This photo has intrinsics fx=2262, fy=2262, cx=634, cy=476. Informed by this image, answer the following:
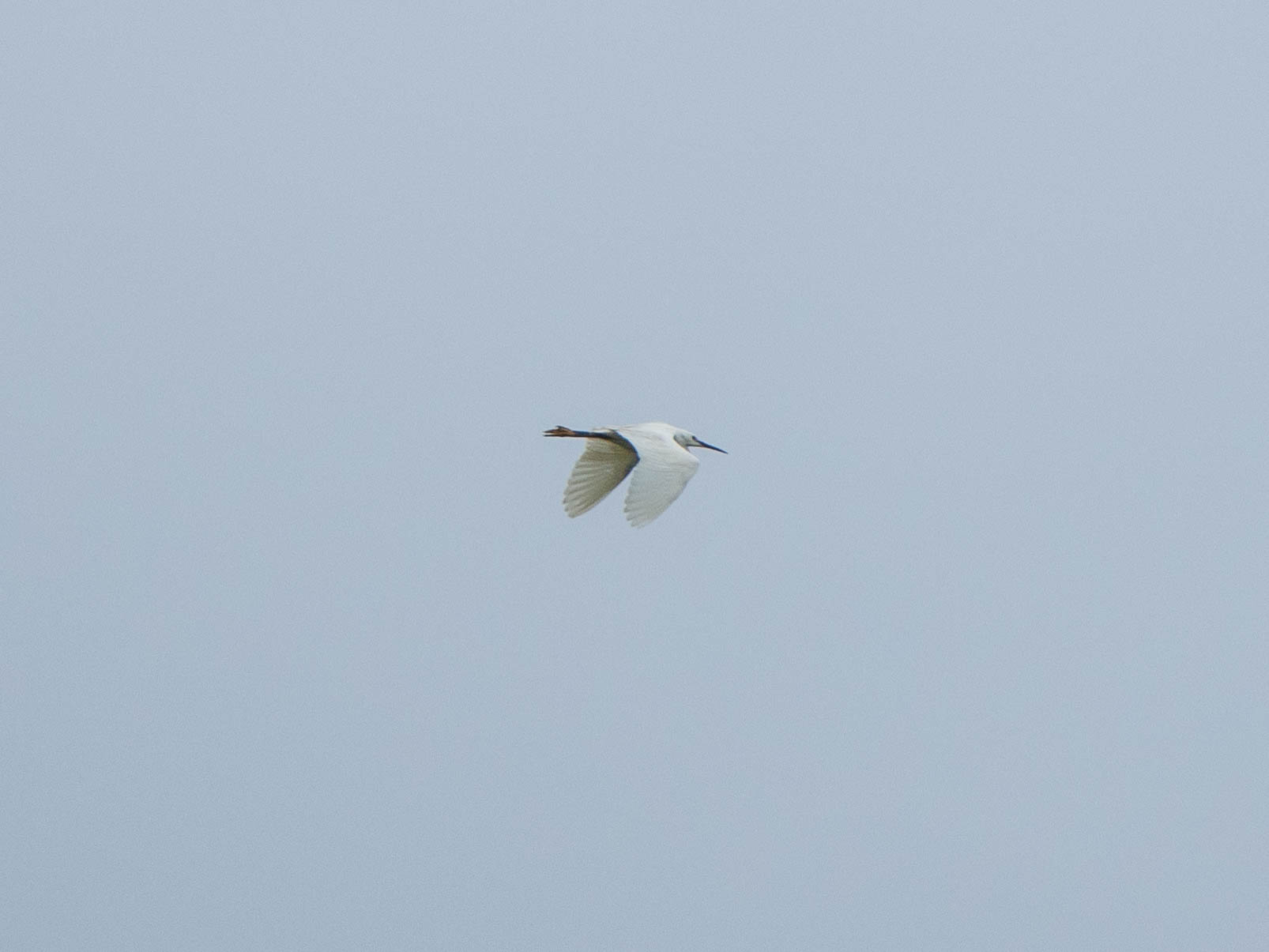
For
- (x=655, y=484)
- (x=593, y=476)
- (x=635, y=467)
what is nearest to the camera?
(x=655, y=484)

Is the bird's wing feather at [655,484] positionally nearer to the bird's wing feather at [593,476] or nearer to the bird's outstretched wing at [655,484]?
the bird's outstretched wing at [655,484]

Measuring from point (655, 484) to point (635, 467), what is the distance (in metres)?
0.37

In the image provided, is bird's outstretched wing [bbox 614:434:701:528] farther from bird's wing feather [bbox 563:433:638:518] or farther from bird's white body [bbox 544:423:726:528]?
bird's wing feather [bbox 563:433:638:518]

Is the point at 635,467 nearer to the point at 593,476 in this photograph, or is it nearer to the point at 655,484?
the point at 655,484

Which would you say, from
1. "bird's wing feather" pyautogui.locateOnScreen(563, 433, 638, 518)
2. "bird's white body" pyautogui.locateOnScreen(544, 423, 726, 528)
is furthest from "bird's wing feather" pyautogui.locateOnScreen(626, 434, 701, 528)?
"bird's wing feather" pyautogui.locateOnScreen(563, 433, 638, 518)

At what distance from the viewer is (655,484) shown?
57.6 feet

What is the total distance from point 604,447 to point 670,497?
1874 mm

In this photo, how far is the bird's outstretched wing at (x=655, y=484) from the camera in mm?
17469

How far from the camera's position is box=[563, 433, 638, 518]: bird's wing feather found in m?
19.3

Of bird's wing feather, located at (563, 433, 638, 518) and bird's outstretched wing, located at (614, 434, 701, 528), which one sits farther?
bird's wing feather, located at (563, 433, 638, 518)

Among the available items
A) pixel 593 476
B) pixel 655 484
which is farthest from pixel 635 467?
pixel 593 476

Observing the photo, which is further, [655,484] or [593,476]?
[593,476]

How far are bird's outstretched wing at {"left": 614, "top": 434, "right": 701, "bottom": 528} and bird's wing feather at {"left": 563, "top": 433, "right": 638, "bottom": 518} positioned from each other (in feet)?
4.89

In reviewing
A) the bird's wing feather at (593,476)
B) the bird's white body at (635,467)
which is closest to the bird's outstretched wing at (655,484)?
the bird's white body at (635,467)
